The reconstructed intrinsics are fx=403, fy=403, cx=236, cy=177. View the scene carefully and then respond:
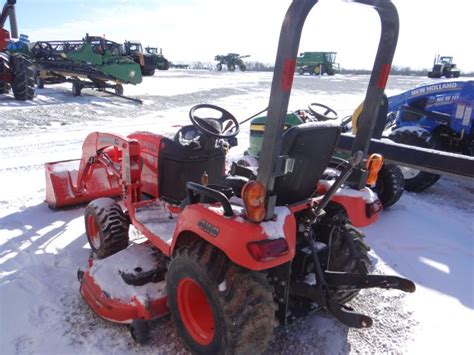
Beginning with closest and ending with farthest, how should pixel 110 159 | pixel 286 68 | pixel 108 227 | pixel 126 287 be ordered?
pixel 286 68 < pixel 126 287 < pixel 108 227 < pixel 110 159

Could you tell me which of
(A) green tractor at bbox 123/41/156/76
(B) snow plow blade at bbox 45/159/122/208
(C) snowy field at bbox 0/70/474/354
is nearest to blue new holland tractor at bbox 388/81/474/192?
(C) snowy field at bbox 0/70/474/354

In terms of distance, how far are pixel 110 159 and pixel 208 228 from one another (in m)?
2.13

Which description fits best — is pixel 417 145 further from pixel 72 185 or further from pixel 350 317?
pixel 72 185

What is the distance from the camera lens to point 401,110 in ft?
21.0

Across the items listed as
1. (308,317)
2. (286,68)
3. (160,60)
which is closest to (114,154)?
(308,317)

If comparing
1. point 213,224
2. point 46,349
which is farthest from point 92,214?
point 213,224

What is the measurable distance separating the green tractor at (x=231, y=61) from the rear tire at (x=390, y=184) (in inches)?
1497

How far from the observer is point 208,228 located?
2.08 m

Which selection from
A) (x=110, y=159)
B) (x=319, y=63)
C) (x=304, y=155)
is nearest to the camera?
(x=304, y=155)

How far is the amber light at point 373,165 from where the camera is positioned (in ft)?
7.80

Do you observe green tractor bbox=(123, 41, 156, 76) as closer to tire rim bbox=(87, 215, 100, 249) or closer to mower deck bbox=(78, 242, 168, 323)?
tire rim bbox=(87, 215, 100, 249)

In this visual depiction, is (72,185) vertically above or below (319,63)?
below

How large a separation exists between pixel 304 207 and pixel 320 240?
1.30 feet

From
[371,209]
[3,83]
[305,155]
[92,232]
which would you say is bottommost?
[92,232]
